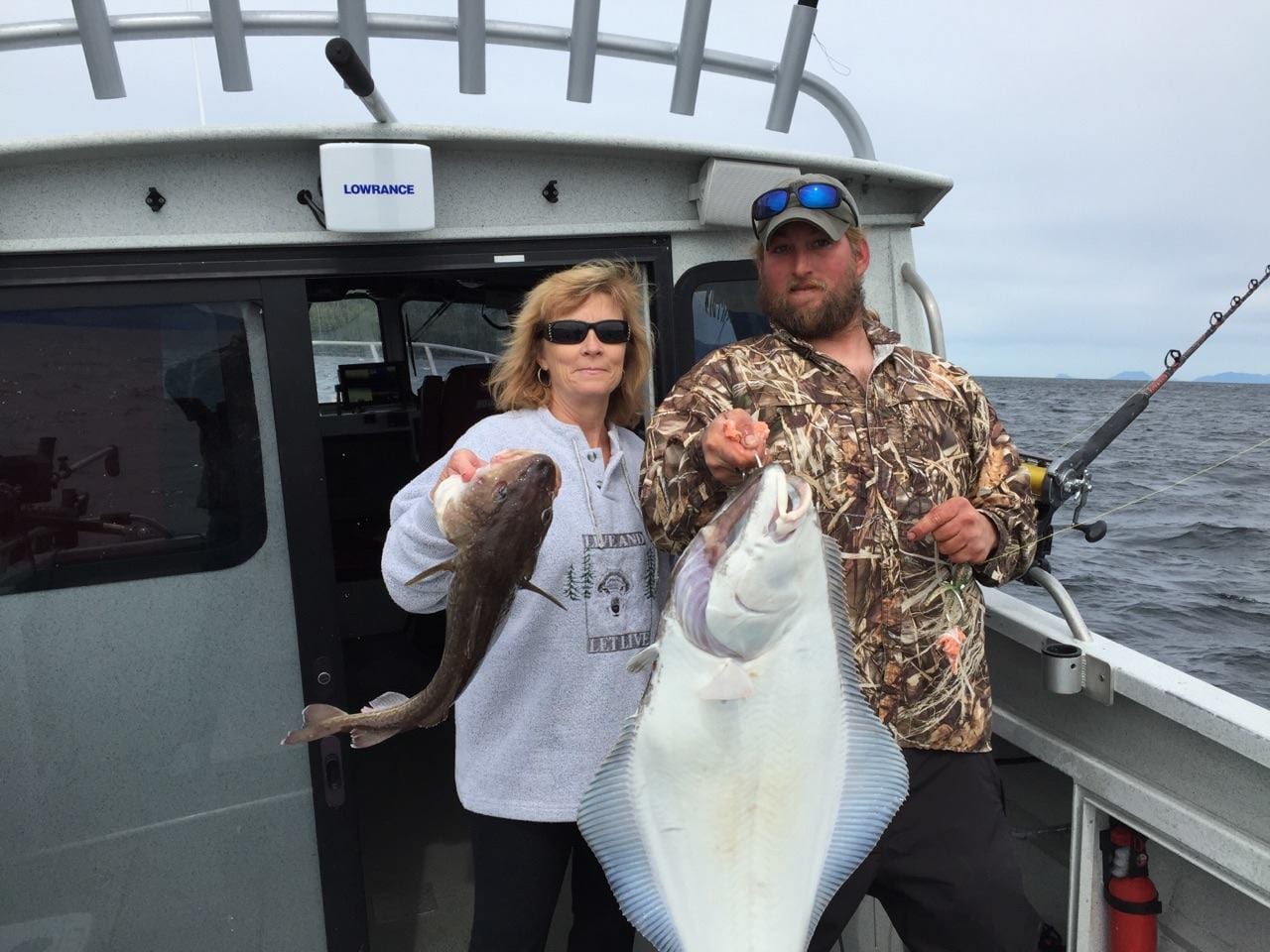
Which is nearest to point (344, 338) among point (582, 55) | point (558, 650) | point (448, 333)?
point (448, 333)

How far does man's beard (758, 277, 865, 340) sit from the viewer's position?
2568 millimetres

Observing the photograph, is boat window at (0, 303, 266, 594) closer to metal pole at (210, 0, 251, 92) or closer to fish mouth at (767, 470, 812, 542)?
metal pole at (210, 0, 251, 92)

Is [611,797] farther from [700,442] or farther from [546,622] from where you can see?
[700,442]

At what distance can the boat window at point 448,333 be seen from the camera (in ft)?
22.9

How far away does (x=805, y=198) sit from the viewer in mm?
2562

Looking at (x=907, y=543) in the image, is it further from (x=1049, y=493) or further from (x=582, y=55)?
(x=582, y=55)

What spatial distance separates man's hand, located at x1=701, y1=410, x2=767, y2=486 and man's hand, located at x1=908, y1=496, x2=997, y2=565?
0.61 meters

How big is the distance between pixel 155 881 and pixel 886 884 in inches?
91.5

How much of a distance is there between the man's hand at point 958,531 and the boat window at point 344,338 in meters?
5.83

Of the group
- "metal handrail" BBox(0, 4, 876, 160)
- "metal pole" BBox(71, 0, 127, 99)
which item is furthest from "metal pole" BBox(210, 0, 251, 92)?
"metal pole" BBox(71, 0, 127, 99)

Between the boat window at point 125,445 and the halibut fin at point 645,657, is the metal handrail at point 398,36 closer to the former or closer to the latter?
the boat window at point 125,445

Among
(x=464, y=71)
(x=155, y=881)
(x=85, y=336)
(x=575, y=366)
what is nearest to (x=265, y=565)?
(x=85, y=336)

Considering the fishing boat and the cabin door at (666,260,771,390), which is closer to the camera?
the fishing boat

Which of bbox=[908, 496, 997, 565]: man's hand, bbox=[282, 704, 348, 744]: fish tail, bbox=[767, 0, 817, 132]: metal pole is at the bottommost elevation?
bbox=[282, 704, 348, 744]: fish tail
